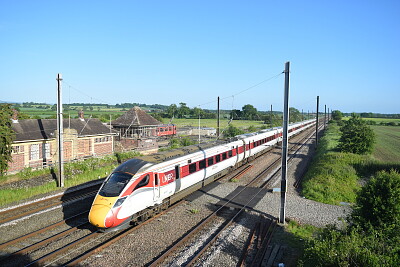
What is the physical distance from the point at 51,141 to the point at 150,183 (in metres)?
Result: 20.3

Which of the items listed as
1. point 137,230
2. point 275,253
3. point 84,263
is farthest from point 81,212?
point 275,253

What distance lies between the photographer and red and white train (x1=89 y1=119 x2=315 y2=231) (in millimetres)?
10867

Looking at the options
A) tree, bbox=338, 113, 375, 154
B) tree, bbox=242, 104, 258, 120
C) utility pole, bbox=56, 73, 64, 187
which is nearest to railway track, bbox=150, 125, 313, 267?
utility pole, bbox=56, 73, 64, 187

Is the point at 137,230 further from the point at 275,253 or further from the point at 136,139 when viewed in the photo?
the point at 136,139

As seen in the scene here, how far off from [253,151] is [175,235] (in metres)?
16.9

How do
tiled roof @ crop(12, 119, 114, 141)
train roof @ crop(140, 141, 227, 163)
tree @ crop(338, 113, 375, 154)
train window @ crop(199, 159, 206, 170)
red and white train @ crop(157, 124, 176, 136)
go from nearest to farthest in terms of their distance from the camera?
train roof @ crop(140, 141, 227, 163), train window @ crop(199, 159, 206, 170), tiled roof @ crop(12, 119, 114, 141), tree @ crop(338, 113, 375, 154), red and white train @ crop(157, 124, 176, 136)

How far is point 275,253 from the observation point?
32.7ft

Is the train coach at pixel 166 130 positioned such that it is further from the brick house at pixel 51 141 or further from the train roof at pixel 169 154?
the train roof at pixel 169 154

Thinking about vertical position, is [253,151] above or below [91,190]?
above

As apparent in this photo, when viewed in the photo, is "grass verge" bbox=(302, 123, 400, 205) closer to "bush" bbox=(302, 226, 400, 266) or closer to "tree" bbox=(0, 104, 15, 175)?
"bush" bbox=(302, 226, 400, 266)

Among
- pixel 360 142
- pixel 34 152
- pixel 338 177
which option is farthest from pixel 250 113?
pixel 34 152

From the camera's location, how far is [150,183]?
1228 cm

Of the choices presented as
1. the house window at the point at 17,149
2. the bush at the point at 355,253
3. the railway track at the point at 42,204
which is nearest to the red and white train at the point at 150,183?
the railway track at the point at 42,204

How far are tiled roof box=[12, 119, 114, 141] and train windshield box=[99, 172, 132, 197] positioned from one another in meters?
18.0
